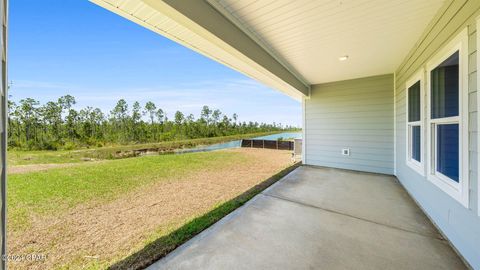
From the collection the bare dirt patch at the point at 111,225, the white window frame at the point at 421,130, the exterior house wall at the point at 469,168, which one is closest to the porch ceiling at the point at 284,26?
the exterior house wall at the point at 469,168

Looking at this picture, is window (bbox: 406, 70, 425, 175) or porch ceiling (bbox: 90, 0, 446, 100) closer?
porch ceiling (bbox: 90, 0, 446, 100)

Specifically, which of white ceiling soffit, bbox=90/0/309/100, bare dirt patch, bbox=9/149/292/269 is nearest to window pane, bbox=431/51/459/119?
white ceiling soffit, bbox=90/0/309/100

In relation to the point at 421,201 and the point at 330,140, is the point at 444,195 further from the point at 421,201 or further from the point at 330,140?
the point at 330,140

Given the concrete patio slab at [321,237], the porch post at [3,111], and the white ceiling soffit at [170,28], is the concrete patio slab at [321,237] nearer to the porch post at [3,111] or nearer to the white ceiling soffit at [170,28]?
the porch post at [3,111]

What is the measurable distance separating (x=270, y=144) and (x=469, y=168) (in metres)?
10.2

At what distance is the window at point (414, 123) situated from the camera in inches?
111

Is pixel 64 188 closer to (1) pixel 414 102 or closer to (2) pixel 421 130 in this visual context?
(2) pixel 421 130

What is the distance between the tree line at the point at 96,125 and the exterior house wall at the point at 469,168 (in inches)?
435

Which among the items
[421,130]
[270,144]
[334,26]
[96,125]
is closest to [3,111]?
[334,26]

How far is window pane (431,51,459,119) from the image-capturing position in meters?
1.84

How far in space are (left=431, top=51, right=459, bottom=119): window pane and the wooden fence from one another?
848 centimetres

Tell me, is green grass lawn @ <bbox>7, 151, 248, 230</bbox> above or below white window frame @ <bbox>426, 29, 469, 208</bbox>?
below

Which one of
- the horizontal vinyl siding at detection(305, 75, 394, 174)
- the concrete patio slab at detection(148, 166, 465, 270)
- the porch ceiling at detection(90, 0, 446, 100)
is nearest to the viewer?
the concrete patio slab at detection(148, 166, 465, 270)

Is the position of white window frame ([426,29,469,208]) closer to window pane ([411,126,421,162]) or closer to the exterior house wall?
the exterior house wall
